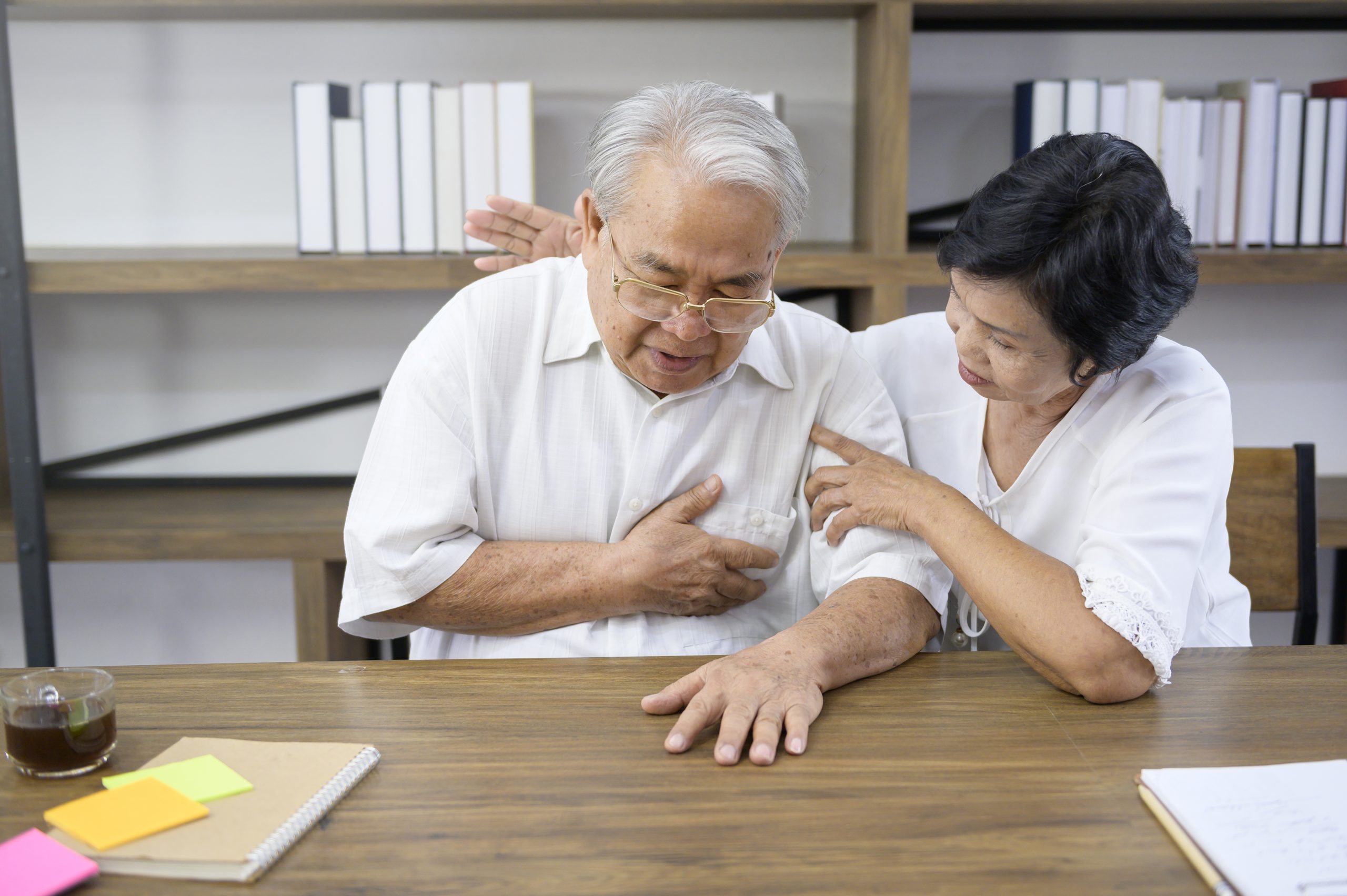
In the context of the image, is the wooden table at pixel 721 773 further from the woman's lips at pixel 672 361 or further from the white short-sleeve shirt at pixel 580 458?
the woman's lips at pixel 672 361

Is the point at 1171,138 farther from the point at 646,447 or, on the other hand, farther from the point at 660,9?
the point at 646,447

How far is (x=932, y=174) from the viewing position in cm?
267

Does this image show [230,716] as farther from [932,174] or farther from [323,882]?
[932,174]

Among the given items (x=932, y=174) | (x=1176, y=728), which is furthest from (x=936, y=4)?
(x=1176, y=728)

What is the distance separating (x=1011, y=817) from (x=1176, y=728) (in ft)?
1.04

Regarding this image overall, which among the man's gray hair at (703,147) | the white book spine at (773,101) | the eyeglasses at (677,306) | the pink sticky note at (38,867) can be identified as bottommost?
the pink sticky note at (38,867)

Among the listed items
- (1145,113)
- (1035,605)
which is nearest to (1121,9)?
(1145,113)

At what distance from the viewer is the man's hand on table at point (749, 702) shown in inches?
43.9

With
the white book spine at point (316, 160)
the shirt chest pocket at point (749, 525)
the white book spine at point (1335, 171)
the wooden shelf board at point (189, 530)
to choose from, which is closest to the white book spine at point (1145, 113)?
the white book spine at point (1335, 171)

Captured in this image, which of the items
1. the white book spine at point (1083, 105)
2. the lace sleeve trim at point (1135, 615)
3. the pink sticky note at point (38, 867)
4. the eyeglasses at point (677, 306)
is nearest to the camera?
the pink sticky note at point (38, 867)

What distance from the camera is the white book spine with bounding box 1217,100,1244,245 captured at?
2.40 metres

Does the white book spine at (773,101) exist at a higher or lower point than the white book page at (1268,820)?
higher

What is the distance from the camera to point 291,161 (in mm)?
2596

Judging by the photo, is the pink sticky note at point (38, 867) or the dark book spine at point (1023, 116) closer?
the pink sticky note at point (38, 867)
